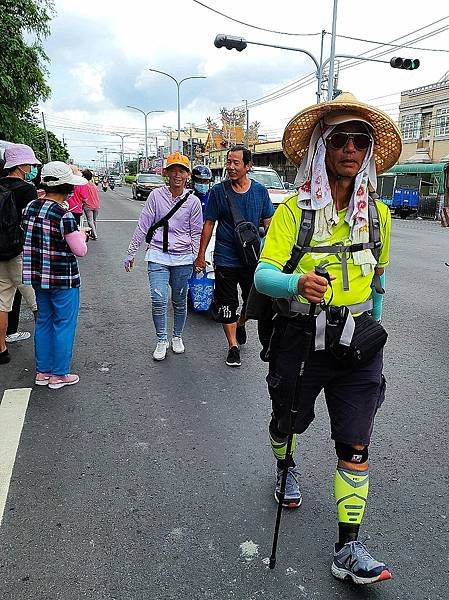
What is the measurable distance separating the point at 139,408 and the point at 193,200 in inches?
77.0

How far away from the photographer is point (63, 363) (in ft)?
13.7

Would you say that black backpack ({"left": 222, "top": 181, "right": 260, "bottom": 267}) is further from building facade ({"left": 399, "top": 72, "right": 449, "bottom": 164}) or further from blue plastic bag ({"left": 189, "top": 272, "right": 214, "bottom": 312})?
building facade ({"left": 399, "top": 72, "right": 449, "bottom": 164})

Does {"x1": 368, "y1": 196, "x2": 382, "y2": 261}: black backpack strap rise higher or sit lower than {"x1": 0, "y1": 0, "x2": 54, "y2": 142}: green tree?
lower

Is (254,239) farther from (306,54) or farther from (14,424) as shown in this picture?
(306,54)

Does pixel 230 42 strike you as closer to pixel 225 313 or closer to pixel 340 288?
pixel 225 313

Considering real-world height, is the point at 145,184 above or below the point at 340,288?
above

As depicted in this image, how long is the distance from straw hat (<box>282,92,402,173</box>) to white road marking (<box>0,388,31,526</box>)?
2.34 m

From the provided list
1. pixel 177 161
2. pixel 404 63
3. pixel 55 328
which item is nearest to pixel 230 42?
pixel 404 63

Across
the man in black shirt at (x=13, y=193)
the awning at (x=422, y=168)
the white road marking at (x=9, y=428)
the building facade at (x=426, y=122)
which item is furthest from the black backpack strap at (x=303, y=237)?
the building facade at (x=426, y=122)

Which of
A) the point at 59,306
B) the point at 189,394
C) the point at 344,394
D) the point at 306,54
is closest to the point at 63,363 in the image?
the point at 59,306

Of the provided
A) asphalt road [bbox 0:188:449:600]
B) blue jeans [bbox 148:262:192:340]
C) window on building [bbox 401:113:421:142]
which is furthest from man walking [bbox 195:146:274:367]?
window on building [bbox 401:113:421:142]

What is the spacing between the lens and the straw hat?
2170mm

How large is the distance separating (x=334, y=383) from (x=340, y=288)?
0.44 m

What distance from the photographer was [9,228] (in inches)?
177
